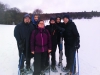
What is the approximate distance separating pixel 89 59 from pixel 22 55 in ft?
10.5

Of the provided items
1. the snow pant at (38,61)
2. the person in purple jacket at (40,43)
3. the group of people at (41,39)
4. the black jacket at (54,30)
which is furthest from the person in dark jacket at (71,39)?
the snow pant at (38,61)

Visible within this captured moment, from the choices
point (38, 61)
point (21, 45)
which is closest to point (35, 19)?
point (21, 45)

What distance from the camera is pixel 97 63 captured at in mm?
5938

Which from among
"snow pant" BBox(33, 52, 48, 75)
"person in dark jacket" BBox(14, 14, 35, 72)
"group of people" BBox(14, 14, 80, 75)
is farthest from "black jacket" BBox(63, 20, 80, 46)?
"person in dark jacket" BBox(14, 14, 35, 72)

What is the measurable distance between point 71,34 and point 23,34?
1.43 m

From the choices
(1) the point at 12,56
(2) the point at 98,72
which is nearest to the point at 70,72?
(2) the point at 98,72

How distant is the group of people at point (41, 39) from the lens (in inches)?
160

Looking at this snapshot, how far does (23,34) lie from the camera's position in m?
4.44

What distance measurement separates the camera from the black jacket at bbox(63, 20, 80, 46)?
4.32 metres

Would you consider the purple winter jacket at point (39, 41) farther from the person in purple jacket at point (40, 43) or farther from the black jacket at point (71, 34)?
the black jacket at point (71, 34)

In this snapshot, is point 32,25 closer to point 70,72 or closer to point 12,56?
point 70,72

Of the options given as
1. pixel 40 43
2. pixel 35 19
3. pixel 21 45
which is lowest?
pixel 21 45

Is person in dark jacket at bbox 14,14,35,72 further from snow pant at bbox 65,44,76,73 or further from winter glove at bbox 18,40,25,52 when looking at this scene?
snow pant at bbox 65,44,76,73

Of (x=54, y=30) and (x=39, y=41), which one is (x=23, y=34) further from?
(x=54, y=30)
